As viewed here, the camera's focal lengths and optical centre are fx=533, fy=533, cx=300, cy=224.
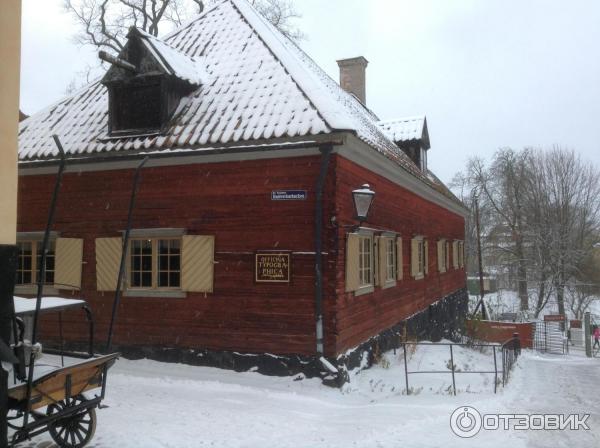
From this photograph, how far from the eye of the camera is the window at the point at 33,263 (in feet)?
36.2

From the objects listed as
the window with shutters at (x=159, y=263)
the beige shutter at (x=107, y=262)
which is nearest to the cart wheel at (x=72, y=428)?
the window with shutters at (x=159, y=263)

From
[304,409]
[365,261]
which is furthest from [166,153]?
[304,409]

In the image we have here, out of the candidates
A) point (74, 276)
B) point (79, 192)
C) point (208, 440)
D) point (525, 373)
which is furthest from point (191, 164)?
point (525, 373)

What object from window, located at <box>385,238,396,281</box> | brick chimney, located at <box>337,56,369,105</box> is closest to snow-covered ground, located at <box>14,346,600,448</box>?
window, located at <box>385,238,396,281</box>

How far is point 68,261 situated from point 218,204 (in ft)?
11.3

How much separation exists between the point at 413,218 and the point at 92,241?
8.71 m

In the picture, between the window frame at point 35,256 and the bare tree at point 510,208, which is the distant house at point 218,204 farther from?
the bare tree at point 510,208

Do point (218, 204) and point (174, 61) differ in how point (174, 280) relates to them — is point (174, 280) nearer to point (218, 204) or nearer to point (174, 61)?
point (218, 204)

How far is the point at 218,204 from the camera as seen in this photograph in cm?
977

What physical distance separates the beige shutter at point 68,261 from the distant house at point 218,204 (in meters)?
0.02

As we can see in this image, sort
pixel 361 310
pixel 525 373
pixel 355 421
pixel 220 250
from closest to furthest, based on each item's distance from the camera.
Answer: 1. pixel 355 421
2. pixel 220 250
3. pixel 361 310
4. pixel 525 373

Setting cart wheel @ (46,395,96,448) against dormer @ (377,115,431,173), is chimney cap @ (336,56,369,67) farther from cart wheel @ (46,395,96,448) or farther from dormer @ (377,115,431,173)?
cart wheel @ (46,395,96,448)

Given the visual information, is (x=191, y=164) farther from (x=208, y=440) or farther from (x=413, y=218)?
(x=413, y=218)

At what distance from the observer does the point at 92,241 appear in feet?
34.9
